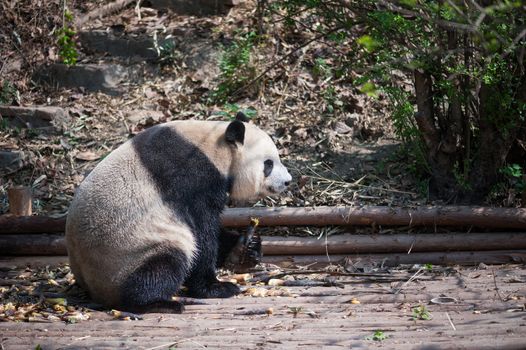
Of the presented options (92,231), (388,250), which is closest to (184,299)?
(92,231)

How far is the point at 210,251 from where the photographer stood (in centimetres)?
624

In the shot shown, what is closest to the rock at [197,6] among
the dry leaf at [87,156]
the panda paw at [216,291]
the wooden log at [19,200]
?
the dry leaf at [87,156]

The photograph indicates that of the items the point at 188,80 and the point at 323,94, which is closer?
the point at 323,94

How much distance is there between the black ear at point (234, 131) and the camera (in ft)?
20.7

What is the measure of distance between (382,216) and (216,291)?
76.2 inches

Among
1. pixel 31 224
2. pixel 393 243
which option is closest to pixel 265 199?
pixel 393 243

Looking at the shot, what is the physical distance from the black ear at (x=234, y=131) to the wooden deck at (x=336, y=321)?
125 cm

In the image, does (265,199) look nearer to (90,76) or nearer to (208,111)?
(208,111)

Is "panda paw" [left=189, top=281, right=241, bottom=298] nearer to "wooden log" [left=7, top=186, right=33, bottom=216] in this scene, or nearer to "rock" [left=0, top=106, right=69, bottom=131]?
"wooden log" [left=7, top=186, right=33, bottom=216]

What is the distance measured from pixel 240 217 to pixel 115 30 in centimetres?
497

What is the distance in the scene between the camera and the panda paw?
6309 millimetres

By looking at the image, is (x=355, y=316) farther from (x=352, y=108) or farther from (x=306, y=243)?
(x=352, y=108)

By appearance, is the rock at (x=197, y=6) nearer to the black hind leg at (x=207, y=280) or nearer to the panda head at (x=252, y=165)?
the panda head at (x=252, y=165)

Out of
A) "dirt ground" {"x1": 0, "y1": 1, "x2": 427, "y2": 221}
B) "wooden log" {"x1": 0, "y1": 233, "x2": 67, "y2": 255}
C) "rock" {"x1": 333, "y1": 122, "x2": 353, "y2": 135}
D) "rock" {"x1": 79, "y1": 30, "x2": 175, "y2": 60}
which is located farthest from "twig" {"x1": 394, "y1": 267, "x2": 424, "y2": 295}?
"rock" {"x1": 79, "y1": 30, "x2": 175, "y2": 60}
